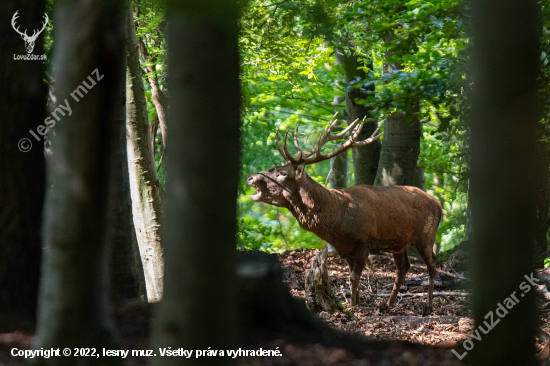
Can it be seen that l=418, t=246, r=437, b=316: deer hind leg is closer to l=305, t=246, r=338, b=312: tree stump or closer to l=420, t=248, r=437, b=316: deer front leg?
l=420, t=248, r=437, b=316: deer front leg

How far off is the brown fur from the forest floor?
0.58m

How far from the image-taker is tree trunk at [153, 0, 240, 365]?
89.0 inches

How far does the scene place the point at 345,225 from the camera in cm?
830

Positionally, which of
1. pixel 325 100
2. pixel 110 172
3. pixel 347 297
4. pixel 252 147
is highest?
pixel 325 100

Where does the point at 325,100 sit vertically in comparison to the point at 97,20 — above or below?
above

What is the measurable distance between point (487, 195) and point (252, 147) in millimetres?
14585

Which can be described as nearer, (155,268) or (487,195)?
(487,195)

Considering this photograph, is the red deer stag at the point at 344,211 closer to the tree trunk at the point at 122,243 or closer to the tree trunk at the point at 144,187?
the tree trunk at the point at 144,187

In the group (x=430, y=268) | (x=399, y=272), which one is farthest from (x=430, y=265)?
(x=399, y=272)

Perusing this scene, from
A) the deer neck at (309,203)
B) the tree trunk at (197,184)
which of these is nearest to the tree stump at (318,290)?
the deer neck at (309,203)

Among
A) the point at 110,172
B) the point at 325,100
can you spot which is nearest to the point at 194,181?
the point at 110,172

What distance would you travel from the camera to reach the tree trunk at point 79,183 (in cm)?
299

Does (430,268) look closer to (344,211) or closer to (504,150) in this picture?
(344,211)

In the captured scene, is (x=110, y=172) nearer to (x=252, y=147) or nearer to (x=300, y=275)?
(x=300, y=275)
